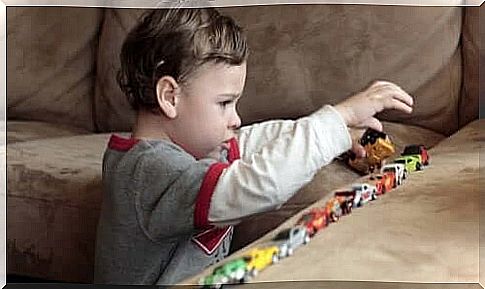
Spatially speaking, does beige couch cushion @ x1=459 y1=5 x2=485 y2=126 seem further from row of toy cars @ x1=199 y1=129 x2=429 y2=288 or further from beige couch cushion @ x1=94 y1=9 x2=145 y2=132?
beige couch cushion @ x1=94 y1=9 x2=145 y2=132

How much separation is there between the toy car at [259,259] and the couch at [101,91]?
0.21 ft

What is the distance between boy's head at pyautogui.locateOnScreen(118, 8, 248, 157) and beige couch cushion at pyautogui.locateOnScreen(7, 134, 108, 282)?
6 centimetres

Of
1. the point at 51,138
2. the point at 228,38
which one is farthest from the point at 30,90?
the point at 228,38

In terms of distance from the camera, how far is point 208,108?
0.75 meters

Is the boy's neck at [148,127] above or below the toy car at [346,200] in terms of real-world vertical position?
above

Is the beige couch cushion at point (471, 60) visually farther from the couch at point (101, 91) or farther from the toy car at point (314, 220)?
the toy car at point (314, 220)

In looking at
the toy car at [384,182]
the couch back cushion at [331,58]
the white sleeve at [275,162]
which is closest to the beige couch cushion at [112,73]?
the couch back cushion at [331,58]

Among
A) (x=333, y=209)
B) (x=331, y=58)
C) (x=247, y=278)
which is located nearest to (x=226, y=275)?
(x=247, y=278)

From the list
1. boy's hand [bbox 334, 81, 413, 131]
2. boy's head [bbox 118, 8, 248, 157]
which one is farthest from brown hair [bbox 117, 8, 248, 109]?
boy's hand [bbox 334, 81, 413, 131]

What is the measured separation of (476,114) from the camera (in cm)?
79

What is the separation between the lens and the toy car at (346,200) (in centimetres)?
75

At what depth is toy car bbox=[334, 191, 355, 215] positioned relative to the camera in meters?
0.75

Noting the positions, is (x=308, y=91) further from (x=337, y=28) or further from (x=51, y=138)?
(x=51, y=138)

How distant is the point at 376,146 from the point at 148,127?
0.65ft
